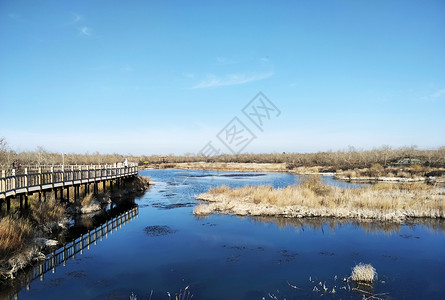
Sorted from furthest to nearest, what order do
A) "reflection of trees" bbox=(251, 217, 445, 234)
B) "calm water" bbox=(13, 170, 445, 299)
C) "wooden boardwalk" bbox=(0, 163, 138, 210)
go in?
"reflection of trees" bbox=(251, 217, 445, 234), "wooden boardwalk" bbox=(0, 163, 138, 210), "calm water" bbox=(13, 170, 445, 299)

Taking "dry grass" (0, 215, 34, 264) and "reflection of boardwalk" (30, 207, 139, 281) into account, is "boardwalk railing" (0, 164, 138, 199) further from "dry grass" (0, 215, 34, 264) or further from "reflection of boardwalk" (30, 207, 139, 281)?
"reflection of boardwalk" (30, 207, 139, 281)

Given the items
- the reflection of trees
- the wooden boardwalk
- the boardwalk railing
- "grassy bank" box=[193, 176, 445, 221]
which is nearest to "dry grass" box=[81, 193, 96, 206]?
the wooden boardwalk

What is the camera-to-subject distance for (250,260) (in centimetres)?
1300

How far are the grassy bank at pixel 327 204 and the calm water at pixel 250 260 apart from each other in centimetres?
156

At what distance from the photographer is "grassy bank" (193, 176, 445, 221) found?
68.9ft

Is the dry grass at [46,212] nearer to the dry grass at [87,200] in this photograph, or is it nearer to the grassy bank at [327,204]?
the dry grass at [87,200]

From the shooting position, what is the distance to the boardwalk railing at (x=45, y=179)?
49.7 ft

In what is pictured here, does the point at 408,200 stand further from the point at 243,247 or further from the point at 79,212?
the point at 79,212

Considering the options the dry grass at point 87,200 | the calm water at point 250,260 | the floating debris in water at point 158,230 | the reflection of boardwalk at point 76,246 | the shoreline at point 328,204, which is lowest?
the calm water at point 250,260

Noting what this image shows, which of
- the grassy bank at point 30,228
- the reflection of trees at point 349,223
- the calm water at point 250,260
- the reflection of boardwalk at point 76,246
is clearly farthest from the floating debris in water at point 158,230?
the reflection of trees at point 349,223

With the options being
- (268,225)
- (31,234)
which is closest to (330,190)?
(268,225)

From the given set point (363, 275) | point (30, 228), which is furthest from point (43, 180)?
point (363, 275)

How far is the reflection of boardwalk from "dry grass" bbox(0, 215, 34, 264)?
1045mm

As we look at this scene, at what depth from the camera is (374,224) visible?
1920 cm
